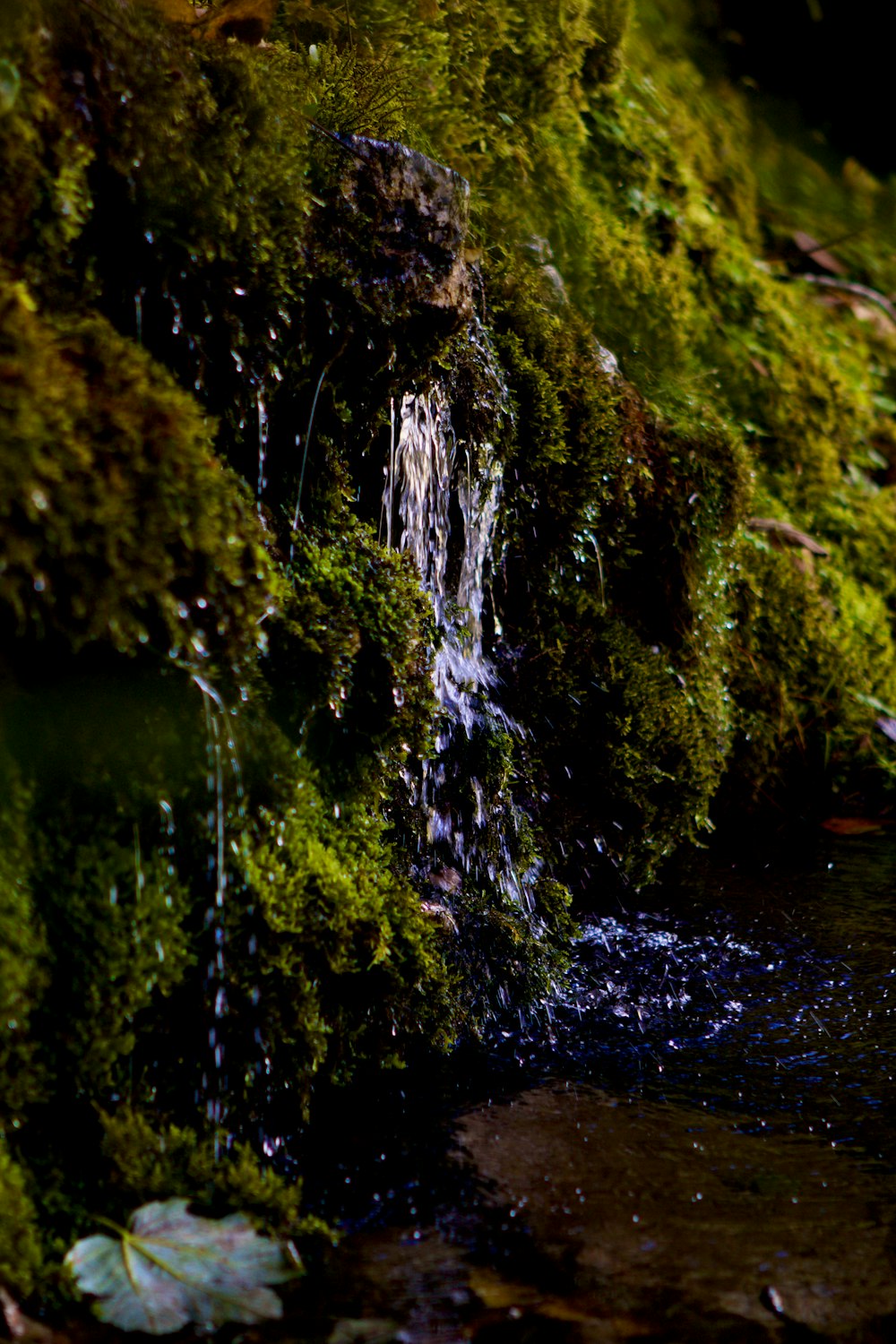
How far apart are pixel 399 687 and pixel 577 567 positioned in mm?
1346

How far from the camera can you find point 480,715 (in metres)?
3.04

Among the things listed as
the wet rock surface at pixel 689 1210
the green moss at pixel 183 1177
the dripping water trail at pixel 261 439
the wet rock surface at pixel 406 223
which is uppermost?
the wet rock surface at pixel 406 223

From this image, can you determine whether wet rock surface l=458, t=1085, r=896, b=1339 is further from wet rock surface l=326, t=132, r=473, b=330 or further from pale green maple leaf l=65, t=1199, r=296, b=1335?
wet rock surface l=326, t=132, r=473, b=330

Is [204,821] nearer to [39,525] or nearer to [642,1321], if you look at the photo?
[39,525]

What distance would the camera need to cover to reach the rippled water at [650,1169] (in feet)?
5.17

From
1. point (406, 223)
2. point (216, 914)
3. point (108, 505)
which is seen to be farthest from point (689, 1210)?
point (406, 223)

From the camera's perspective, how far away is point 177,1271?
5.09ft

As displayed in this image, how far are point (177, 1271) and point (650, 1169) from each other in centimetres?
91

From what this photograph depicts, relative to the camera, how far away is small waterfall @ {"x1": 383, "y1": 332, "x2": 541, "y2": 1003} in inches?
109

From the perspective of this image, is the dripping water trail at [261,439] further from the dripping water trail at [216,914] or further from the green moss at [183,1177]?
the green moss at [183,1177]

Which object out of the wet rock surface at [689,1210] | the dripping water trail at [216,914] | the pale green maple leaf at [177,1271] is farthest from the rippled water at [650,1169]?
the dripping water trail at [216,914]

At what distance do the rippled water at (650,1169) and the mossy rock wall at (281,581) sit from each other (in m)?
0.19

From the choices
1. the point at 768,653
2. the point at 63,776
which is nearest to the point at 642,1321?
the point at 63,776

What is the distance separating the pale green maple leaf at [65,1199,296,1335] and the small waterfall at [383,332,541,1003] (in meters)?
1.07
